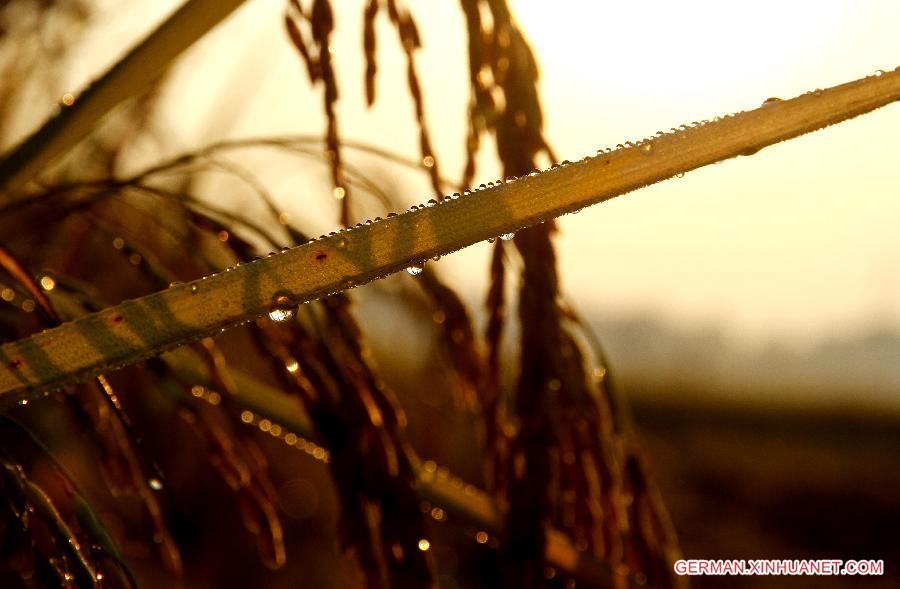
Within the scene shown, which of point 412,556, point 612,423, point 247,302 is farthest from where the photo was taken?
point 612,423

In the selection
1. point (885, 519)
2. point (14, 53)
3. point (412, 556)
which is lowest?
point (412, 556)

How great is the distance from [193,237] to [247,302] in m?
0.63

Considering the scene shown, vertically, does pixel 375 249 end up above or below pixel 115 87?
below

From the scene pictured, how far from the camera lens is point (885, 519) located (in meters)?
6.96

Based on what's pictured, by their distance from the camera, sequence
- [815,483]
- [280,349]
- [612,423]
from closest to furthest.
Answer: [280,349]
[612,423]
[815,483]

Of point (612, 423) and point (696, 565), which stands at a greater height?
point (696, 565)

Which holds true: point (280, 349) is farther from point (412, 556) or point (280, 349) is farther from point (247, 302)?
point (247, 302)

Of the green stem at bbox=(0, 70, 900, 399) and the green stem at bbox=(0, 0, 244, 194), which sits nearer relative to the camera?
the green stem at bbox=(0, 70, 900, 399)

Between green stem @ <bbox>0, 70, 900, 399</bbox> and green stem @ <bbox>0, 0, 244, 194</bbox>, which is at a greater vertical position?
green stem @ <bbox>0, 0, 244, 194</bbox>

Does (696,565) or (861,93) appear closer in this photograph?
(861,93)

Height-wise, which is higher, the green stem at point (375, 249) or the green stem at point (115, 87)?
the green stem at point (115, 87)

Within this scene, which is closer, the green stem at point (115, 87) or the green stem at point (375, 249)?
the green stem at point (375, 249)

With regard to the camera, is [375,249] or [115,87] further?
[115,87]

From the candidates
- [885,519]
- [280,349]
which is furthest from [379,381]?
[885,519]
